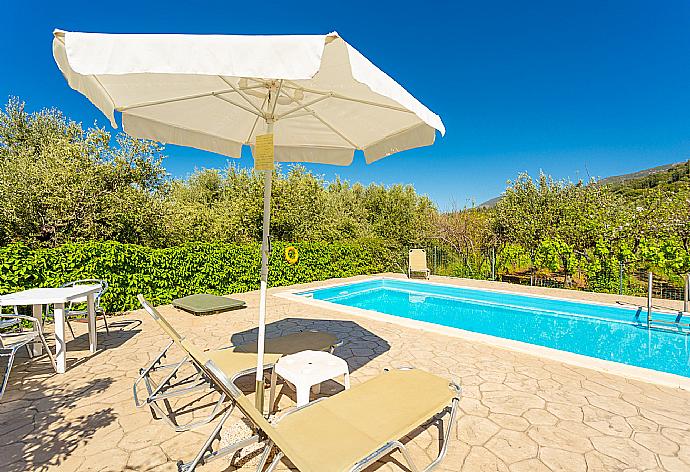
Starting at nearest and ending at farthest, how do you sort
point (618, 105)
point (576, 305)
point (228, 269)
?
point (576, 305), point (228, 269), point (618, 105)

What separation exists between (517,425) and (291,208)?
1172 centimetres

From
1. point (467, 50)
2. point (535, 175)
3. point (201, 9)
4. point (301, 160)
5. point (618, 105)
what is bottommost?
point (301, 160)

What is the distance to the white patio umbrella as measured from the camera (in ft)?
6.11

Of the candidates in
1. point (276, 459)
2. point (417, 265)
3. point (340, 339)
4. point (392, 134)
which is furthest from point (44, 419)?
point (417, 265)

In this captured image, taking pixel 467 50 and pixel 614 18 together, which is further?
pixel 467 50

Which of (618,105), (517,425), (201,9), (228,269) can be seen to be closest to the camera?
(517,425)

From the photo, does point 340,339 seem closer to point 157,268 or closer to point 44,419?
point 44,419

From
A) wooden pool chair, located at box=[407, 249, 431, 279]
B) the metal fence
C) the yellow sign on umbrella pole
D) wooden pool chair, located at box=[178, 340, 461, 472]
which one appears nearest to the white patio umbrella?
the yellow sign on umbrella pole

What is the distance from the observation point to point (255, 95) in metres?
3.23

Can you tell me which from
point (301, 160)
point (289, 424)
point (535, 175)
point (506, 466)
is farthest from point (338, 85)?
point (535, 175)

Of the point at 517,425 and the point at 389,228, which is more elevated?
the point at 389,228

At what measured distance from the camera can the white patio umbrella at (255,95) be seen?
1.86 meters

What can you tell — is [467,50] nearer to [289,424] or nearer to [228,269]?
[228,269]

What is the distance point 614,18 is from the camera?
568 inches
